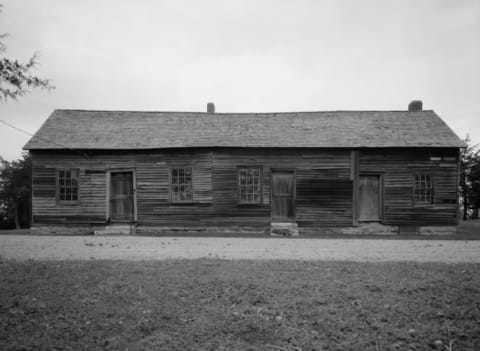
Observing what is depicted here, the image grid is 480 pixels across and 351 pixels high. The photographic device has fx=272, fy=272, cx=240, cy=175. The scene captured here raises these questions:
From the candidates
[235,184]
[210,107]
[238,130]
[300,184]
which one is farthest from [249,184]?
[210,107]

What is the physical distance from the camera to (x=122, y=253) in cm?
788

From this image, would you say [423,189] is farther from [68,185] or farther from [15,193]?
[15,193]

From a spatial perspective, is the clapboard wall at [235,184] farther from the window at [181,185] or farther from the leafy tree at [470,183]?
the leafy tree at [470,183]

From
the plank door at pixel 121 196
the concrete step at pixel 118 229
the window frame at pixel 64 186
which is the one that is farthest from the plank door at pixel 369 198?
the window frame at pixel 64 186

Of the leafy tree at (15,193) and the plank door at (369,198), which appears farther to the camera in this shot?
the leafy tree at (15,193)

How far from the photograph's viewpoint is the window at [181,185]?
44.5ft

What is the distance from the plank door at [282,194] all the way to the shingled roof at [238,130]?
160cm

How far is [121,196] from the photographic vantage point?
13.7 meters

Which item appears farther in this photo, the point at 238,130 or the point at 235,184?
the point at 238,130

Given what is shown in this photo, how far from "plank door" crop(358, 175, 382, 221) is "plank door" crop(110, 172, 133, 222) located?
1150 centimetres

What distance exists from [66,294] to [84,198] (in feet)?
33.7

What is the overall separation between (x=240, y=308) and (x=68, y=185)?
13028mm

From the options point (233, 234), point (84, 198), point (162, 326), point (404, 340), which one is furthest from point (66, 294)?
point (84, 198)

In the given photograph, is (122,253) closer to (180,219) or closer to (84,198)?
(180,219)
